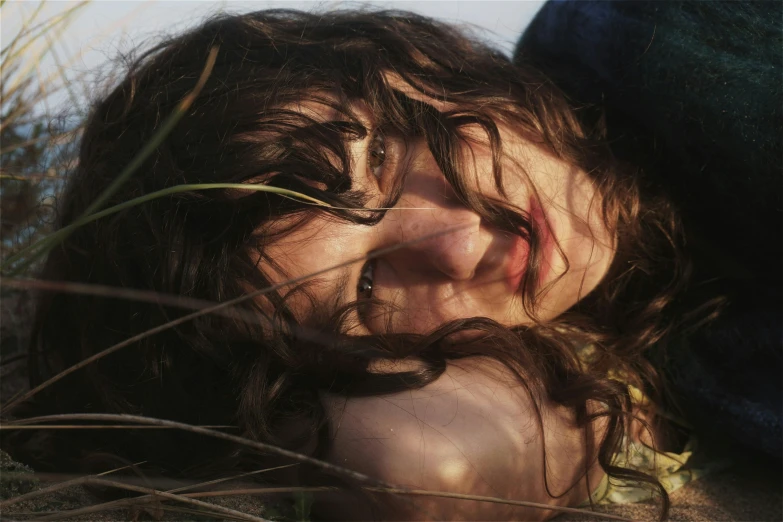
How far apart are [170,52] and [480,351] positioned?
889mm

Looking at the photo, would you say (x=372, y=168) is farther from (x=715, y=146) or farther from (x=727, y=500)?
(x=727, y=500)

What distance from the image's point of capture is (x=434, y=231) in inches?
46.8

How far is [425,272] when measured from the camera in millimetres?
1232

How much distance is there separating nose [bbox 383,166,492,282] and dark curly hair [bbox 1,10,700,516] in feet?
0.09

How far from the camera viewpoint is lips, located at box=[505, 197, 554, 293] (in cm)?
128

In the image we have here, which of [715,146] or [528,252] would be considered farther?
[715,146]

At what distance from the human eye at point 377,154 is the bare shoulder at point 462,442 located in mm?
367

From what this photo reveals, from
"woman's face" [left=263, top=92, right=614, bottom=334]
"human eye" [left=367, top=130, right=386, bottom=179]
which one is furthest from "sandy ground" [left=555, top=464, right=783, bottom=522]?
"human eye" [left=367, top=130, right=386, bottom=179]

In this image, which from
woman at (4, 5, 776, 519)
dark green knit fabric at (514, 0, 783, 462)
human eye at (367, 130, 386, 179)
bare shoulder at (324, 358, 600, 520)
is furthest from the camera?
→ dark green knit fabric at (514, 0, 783, 462)

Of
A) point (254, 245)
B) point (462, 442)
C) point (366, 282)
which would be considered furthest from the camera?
point (366, 282)

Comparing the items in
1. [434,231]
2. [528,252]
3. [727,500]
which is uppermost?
[434,231]

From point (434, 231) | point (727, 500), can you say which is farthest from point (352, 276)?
point (727, 500)

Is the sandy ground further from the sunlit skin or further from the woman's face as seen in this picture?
the woman's face

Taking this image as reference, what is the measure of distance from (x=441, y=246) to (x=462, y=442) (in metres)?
0.33
